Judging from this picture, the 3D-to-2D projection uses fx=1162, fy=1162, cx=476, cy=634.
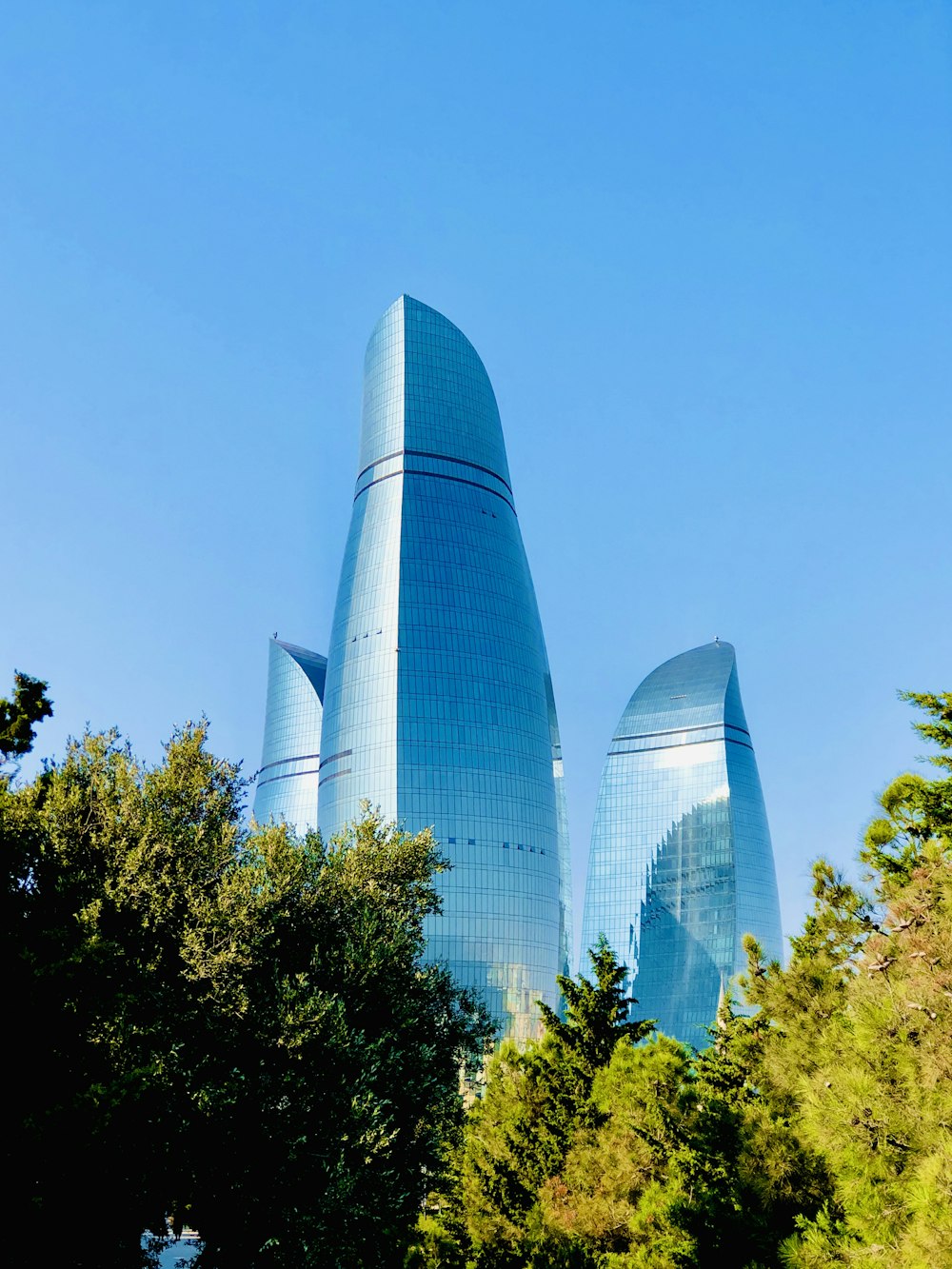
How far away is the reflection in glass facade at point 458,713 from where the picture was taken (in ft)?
399

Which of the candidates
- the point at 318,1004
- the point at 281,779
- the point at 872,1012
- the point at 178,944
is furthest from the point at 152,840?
the point at 281,779

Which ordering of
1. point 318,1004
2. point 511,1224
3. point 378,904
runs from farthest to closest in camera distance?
point 378,904 → point 511,1224 → point 318,1004

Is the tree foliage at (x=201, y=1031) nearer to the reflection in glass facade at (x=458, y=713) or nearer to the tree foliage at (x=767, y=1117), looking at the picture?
the tree foliage at (x=767, y=1117)

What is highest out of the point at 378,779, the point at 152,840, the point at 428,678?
the point at 428,678

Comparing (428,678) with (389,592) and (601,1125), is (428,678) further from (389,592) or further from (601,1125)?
(601,1125)

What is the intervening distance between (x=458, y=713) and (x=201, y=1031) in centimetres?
9337

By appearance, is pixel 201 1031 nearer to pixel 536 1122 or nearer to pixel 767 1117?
pixel 536 1122

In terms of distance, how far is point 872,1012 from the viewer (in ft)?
49.2

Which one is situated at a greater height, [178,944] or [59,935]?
[178,944]

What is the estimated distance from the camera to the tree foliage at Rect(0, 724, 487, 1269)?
67.3ft

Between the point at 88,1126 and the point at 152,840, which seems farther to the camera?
the point at 152,840

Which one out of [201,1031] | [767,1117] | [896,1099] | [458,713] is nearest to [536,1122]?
[201,1031]

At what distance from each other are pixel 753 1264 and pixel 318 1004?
14.2m

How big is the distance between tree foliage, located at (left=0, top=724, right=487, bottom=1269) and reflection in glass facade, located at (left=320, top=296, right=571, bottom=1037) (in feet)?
273
